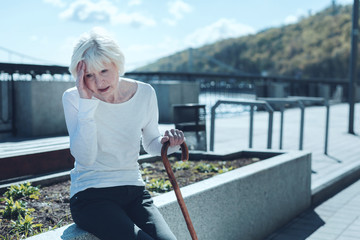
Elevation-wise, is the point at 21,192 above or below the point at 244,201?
above

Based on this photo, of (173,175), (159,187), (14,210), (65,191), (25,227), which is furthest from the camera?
(159,187)

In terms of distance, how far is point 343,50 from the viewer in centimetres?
9331

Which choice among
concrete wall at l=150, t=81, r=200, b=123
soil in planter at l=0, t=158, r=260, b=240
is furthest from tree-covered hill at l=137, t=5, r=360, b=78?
soil in planter at l=0, t=158, r=260, b=240

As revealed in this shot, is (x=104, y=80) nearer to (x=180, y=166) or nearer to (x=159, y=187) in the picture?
(x=159, y=187)

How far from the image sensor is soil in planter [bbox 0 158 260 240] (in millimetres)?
2695

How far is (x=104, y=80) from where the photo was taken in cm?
231

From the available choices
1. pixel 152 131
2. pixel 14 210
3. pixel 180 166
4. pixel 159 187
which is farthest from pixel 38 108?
pixel 152 131

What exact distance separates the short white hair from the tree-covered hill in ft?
341

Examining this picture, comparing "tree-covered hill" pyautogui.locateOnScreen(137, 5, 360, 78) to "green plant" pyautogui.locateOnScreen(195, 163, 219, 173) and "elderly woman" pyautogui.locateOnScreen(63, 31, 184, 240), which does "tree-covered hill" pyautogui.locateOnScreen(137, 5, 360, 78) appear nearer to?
"green plant" pyautogui.locateOnScreen(195, 163, 219, 173)

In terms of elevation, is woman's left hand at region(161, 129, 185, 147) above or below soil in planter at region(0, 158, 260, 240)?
above

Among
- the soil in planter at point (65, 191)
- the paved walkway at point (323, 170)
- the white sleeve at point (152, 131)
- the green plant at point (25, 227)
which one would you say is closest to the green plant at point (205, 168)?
the soil in planter at point (65, 191)

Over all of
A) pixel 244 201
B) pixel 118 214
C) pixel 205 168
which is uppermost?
pixel 118 214

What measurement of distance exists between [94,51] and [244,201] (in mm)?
2068

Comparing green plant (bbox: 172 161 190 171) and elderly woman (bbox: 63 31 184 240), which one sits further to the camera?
green plant (bbox: 172 161 190 171)
